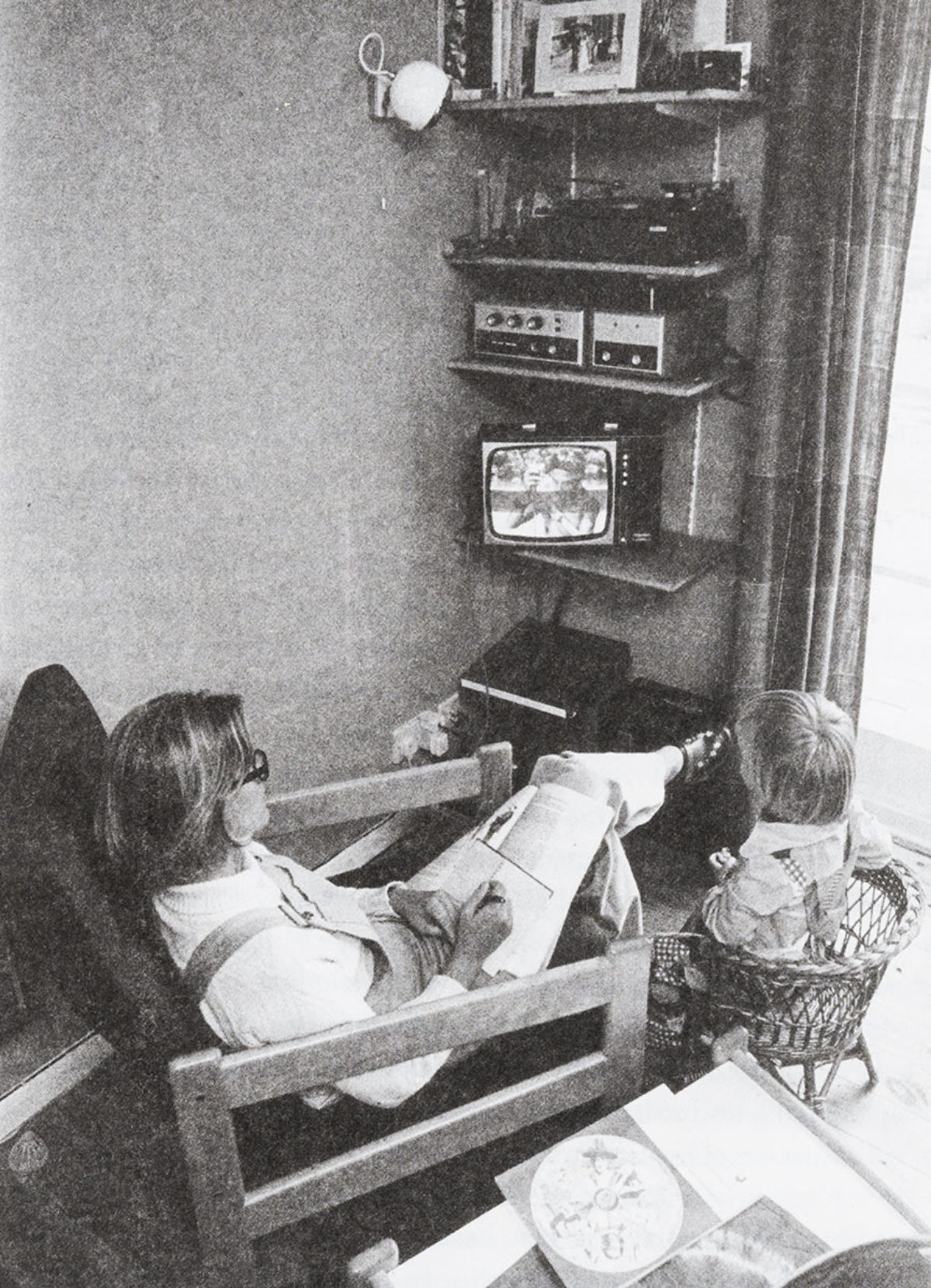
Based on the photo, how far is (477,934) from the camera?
1.51m

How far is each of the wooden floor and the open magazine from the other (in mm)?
379

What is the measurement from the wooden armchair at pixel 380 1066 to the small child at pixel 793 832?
262 mm

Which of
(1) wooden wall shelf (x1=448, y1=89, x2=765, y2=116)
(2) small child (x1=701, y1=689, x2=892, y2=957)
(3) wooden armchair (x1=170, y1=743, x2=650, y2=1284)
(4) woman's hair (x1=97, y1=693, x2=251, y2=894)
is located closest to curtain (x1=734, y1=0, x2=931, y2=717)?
(1) wooden wall shelf (x1=448, y1=89, x2=765, y2=116)

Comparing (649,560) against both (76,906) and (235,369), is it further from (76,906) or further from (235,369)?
(76,906)

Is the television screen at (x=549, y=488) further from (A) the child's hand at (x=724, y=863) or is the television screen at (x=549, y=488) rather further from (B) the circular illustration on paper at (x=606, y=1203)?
(B) the circular illustration on paper at (x=606, y=1203)

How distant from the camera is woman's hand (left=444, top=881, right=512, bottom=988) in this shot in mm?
1503

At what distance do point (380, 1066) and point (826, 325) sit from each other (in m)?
1.71

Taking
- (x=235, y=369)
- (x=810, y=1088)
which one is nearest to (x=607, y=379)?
(x=235, y=369)

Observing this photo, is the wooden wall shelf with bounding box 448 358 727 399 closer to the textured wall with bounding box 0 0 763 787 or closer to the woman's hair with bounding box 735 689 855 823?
the textured wall with bounding box 0 0 763 787

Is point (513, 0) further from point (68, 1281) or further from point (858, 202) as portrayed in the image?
point (68, 1281)

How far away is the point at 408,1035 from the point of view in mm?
1372

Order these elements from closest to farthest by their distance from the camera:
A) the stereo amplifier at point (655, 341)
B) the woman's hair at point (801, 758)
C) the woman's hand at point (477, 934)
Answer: the woman's hand at point (477, 934) < the woman's hair at point (801, 758) < the stereo amplifier at point (655, 341)

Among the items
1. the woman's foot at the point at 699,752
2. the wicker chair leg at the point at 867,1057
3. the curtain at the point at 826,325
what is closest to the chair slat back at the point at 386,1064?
the woman's foot at the point at 699,752

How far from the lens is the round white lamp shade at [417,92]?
7.47ft
